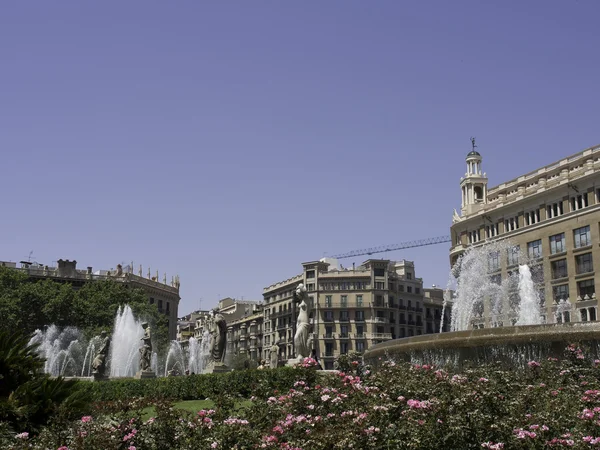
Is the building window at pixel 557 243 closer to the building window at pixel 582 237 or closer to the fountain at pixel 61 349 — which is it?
the building window at pixel 582 237

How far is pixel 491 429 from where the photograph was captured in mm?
9203

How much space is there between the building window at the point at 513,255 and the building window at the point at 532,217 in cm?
255

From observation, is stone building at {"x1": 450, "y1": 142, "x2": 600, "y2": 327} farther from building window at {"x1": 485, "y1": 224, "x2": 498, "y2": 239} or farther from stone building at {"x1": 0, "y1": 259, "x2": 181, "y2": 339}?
stone building at {"x1": 0, "y1": 259, "x2": 181, "y2": 339}

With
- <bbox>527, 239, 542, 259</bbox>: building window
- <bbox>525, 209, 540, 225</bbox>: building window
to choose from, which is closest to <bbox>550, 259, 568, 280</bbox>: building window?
<bbox>527, 239, 542, 259</bbox>: building window

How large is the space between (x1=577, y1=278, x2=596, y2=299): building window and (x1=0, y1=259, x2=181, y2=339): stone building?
152ft

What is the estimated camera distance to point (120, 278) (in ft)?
301

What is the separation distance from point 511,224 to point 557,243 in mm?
7042

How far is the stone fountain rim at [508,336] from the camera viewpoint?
701 inches

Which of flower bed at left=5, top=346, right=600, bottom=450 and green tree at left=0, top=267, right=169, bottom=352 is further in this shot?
green tree at left=0, top=267, right=169, bottom=352

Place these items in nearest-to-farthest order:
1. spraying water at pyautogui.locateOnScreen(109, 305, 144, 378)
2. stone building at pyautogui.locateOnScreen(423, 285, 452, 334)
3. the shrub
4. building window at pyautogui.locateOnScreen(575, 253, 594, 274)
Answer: the shrub, spraying water at pyautogui.locateOnScreen(109, 305, 144, 378), building window at pyautogui.locateOnScreen(575, 253, 594, 274), stone building at pyautogui.locateOnScreen(423, 285, 452, 334)

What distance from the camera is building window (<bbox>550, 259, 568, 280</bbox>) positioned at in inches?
2322

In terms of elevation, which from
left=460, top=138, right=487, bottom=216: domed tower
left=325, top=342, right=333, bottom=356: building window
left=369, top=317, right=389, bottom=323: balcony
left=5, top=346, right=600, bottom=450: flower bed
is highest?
left=460, top=138, right=487, bottom=216: domed tower

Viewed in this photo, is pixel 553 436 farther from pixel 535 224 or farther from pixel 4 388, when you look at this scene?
pixel 535 224

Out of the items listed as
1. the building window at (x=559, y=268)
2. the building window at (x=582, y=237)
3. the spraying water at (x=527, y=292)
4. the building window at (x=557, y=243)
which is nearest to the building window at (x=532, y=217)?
the building window at (x=557, y=243)
